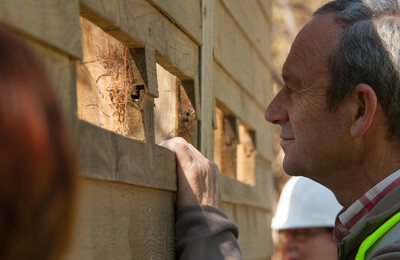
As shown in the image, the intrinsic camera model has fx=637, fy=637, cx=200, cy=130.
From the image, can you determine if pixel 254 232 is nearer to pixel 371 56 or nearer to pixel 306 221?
pixel 306 221

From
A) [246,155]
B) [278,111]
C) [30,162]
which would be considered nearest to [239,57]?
[246,155]

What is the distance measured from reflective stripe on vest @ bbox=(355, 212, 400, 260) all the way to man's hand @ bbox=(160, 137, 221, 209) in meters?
0.50

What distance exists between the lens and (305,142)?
230 centimetres

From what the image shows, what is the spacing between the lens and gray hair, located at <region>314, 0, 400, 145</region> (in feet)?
6.97

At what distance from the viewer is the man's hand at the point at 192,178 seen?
6.97ft

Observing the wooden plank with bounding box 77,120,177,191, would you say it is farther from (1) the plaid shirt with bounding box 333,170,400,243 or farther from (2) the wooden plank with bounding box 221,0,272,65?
(2) the wooden plank with bounding box 221,0,272,65

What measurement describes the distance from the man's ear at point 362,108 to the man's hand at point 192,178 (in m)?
0.52

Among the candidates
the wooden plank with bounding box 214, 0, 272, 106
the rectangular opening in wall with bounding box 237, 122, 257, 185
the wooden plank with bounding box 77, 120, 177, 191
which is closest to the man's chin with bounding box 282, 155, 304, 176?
the wooden plank with bounding box 77, 120, 177, 191

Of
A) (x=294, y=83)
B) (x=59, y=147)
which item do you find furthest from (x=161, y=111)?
(x=59, y=147)

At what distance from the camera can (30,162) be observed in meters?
0.72

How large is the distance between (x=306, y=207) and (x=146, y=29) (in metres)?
2.97

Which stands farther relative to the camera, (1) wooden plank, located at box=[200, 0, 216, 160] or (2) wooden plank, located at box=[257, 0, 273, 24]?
(2) wooden plank, located at box=[257, 0, 273, 24]

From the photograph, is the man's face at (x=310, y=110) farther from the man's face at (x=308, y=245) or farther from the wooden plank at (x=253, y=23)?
the man's face at (x=308, y=245)

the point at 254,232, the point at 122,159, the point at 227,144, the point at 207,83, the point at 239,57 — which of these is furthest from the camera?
the point at 254,232
